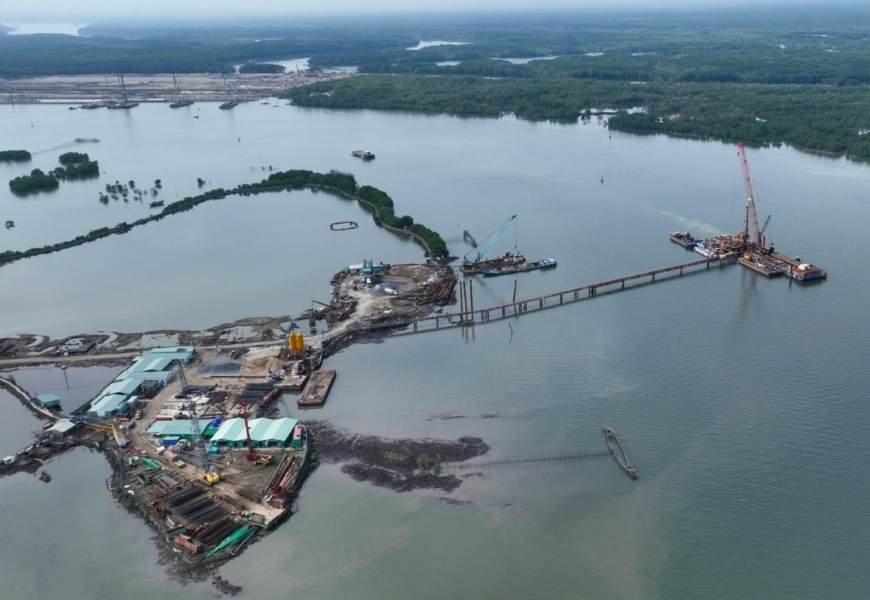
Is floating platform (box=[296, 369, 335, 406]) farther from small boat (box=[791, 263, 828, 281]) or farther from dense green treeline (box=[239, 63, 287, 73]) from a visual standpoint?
dense green treeline (box=[239, 63, 287, 73])

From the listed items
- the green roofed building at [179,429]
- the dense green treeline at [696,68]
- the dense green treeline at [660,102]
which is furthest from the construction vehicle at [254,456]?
the dense green treeline at [696,68]

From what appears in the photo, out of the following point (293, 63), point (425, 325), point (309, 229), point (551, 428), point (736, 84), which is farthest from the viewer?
point (293, 63)

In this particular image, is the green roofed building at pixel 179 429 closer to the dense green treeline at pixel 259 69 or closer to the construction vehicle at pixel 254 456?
the construction vehicle at pixel 254 456

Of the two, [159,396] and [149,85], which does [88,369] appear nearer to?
[159,396]

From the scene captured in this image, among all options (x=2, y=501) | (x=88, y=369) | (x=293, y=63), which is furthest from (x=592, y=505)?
(x=293, y=63)

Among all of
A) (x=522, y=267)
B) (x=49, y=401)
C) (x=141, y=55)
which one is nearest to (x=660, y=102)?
(x=522, y=267)

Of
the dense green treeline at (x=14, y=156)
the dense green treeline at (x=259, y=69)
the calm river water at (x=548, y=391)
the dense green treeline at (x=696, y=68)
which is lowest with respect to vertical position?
the calm river water at (x=548, y=391)
